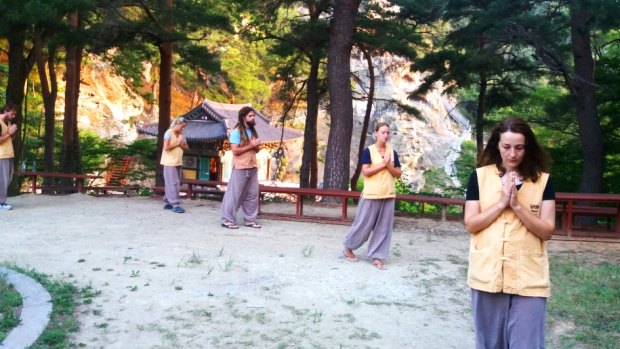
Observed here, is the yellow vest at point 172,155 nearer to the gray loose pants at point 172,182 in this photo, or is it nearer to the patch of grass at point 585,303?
the gray loose pants at point 172,182

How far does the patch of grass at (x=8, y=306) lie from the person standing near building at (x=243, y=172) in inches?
139

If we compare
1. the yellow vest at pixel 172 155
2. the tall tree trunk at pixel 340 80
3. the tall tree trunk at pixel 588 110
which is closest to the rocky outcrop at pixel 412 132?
the tall tree trunk at pixel 340 80

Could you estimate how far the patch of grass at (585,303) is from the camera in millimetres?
4305

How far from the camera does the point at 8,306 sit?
13.9 ft

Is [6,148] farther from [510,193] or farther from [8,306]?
[510,193]

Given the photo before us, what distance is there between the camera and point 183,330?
421 centimetres

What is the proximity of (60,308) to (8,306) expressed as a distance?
35cm

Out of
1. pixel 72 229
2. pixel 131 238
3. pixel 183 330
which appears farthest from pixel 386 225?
pixel 72 229

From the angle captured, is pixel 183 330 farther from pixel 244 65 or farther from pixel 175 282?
pixel 244 65

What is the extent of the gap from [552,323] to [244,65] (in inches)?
1024

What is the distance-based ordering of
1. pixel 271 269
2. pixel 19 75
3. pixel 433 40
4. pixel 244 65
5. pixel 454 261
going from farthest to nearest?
1. pixel 244 65
2. pixel 433 40
3. pixel 19 75
4. pixel 454 261
5. pixel 271 269

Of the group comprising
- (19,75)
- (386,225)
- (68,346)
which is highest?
(19,75)

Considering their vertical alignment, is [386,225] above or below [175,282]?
above

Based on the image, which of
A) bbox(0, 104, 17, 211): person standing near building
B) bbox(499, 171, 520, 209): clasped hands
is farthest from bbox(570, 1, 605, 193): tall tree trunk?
bbox(0, 104, 17, 211): person standing near building
